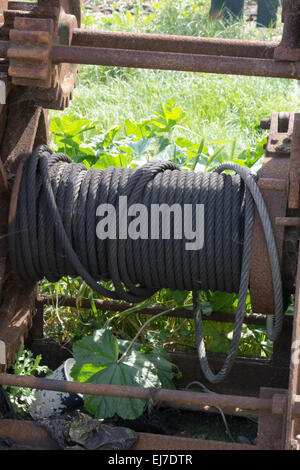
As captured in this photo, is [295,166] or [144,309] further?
[144,309]

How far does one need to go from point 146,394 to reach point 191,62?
133cm

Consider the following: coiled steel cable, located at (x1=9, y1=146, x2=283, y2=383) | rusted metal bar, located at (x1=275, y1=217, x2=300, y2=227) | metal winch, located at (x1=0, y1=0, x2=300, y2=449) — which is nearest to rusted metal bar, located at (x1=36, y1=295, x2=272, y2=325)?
metal winch, located at (x1=0, y1=0, x2=300, y2=449)

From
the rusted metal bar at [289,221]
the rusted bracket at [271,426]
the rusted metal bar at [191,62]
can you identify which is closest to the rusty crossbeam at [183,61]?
the rusted metal bar at [191,62]

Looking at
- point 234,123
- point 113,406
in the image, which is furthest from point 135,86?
point 113,406

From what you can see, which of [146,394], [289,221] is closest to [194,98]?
[289,221]

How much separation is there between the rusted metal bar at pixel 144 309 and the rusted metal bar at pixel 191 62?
4.49 feet

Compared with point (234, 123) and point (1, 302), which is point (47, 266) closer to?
point (1, 302)

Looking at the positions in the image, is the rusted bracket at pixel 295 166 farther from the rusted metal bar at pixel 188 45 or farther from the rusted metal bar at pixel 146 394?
the rusted metal bar at pixel 146 394

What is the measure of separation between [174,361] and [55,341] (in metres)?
0.65

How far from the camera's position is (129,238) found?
11.8 ft

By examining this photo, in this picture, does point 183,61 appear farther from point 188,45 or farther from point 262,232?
point 262,232

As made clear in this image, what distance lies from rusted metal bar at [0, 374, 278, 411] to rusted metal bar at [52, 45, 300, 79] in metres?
1.28

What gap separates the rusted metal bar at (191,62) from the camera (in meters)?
3.28

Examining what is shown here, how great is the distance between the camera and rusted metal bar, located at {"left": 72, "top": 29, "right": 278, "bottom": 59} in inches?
137
